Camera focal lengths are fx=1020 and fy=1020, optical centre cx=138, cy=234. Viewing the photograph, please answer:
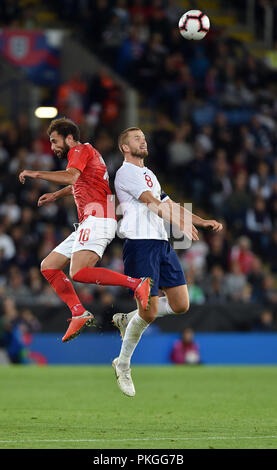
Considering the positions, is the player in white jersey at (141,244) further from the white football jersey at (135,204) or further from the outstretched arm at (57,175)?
the outstretched arm at (57,175)

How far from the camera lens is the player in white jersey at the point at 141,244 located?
405 inches

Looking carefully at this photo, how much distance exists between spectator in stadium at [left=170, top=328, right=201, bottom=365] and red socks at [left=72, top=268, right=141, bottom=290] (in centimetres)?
977

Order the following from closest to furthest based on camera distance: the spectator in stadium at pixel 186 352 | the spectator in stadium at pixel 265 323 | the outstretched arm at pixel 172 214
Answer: the outstretched arm at pixel 172 214 < the spectator in stadium at pixel 186 352 < the spectator in stadium at pixel 265 323

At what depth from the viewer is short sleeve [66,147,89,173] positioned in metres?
10.0

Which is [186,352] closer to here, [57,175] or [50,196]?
[50,196]

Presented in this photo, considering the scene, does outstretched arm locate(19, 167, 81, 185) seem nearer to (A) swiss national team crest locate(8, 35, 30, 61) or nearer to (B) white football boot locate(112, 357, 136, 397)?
(B) white football boot locate(112, 357, 136, 397)

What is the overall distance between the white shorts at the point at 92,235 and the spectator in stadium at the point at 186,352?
9.67 m

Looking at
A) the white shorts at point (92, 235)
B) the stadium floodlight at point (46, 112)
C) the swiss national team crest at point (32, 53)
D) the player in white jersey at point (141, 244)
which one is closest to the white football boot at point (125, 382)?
the player in white jersey at point (141, 244)

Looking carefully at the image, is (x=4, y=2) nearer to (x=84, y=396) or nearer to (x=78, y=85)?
(x=78, y=85)

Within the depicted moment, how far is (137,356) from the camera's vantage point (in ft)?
66.1

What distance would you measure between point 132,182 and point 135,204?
26 centimetres

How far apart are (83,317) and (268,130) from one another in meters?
15.7


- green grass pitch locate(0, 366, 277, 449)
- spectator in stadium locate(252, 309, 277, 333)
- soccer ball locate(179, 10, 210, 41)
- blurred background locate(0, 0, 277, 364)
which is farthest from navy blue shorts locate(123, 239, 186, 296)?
spectator in stadium locate(252, 309, 277, 333)

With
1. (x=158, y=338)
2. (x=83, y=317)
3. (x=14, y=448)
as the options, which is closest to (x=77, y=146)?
(x=83, y=317)
